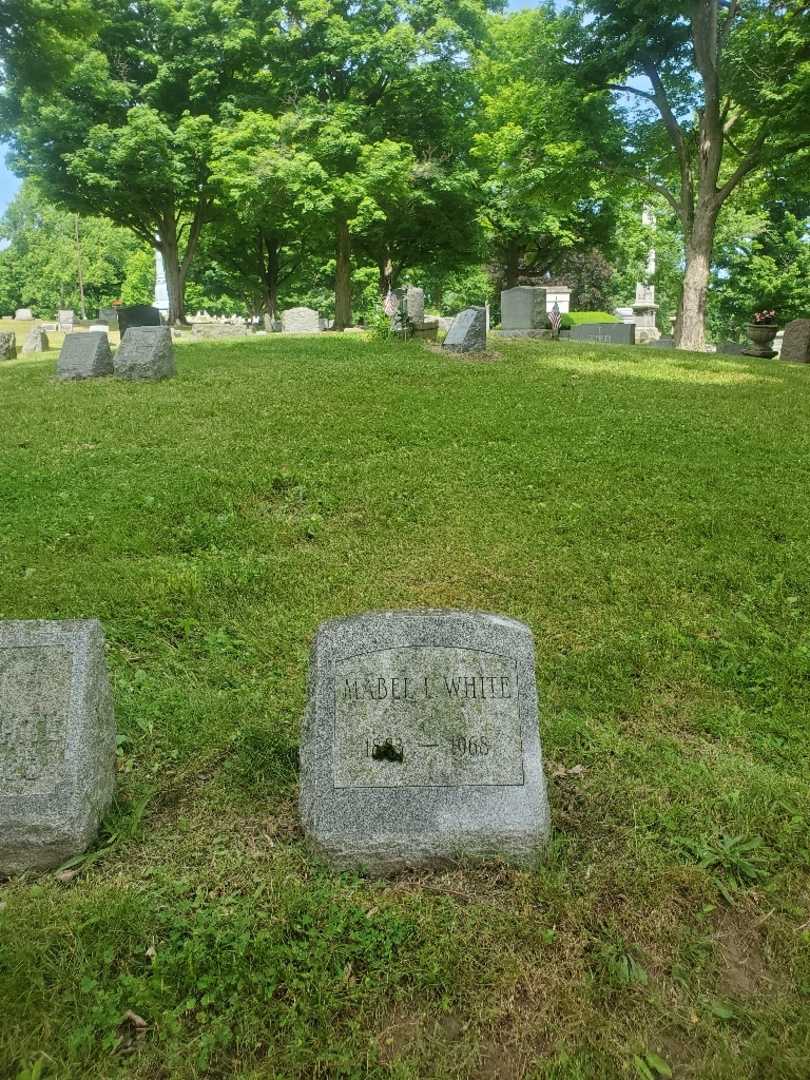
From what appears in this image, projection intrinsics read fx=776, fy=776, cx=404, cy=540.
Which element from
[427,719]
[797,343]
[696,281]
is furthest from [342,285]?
[427,719]

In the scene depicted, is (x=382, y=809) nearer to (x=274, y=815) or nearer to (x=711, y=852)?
(x=274, y=815)

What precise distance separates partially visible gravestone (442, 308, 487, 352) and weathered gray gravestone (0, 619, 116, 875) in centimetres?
1236

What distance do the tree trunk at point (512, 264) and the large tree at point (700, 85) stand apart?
18309mm

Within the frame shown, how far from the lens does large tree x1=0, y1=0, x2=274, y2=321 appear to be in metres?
25.5

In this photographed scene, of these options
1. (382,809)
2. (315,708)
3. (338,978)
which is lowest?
(338,978)

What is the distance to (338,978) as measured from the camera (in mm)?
2656

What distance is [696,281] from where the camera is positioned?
19.3 m

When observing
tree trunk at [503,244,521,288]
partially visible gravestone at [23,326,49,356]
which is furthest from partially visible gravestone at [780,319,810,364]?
tree trunk at [503,244,521,288]

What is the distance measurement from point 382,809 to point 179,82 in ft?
100

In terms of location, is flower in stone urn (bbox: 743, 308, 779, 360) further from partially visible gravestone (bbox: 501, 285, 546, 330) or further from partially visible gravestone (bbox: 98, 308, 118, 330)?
partially visible gravestone (bbox: 98, 308, 118, 330)

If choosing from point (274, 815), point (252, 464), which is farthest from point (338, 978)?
point (252, 464)

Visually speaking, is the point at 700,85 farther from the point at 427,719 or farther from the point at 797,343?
the point at 427,719

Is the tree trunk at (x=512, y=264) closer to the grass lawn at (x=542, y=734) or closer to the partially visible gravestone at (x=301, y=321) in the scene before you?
the partially visible gravestone at (x=301, y=321)

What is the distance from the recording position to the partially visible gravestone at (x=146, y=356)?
1257 cm
